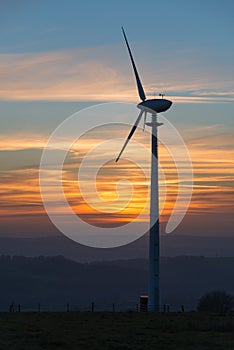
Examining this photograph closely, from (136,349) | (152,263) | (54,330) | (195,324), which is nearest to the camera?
(136,349)

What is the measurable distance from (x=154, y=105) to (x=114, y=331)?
36.1 metres

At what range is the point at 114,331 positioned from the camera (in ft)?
188

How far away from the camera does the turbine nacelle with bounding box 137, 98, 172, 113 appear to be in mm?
88062

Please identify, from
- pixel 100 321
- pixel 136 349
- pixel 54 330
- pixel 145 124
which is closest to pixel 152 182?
pixel 145 124

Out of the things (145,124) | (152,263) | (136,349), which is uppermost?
(145,124)

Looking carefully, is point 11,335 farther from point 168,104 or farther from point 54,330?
→ point 168,104

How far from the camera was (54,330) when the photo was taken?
56969 mm

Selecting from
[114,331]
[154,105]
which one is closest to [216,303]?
[154,105]

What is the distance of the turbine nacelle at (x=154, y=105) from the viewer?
88062 millimetres

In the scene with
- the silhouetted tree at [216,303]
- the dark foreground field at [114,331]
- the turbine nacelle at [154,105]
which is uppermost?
the turbine nacelle at [154,105]

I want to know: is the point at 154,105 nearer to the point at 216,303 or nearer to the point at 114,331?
the point at 216,303

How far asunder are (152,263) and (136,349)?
35.1 metres

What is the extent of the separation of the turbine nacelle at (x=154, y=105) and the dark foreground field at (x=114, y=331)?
85.5ft

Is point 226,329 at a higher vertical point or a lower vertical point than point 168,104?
lower
